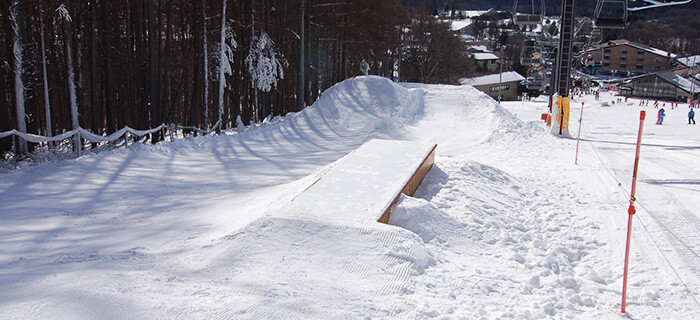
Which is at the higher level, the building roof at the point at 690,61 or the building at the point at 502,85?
the building roof at the point at 690,61

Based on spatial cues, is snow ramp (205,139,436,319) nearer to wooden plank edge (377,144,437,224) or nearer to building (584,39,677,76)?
wooden plank edge (377,144,437,224)

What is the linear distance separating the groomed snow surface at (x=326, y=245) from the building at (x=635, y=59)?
117175 millimetres

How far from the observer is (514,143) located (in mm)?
19875

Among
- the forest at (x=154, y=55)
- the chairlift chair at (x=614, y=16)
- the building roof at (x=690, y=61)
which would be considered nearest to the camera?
the forest at (x=154, y=55)

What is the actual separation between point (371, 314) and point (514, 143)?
16.8 metres

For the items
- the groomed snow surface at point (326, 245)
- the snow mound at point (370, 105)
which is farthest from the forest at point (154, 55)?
the groomed snow surface at point (326, 245)

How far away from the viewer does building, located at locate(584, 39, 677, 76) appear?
112688 millimetres

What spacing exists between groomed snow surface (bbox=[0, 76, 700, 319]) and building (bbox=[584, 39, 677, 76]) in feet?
384

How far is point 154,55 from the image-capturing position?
19031mm

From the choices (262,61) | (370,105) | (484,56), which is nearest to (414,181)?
(370,105)

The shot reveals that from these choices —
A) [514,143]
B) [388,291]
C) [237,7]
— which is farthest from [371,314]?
[237,7]

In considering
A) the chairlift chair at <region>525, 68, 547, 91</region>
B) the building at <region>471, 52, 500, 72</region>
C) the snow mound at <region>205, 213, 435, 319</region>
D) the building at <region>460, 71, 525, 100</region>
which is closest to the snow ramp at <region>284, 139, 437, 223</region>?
the snow mound at <region>205, 213, 435, 319</region>

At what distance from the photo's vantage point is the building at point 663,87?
8638 centimetres

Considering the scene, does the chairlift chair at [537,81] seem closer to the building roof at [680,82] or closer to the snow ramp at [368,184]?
the snow ramp at [368,184]
